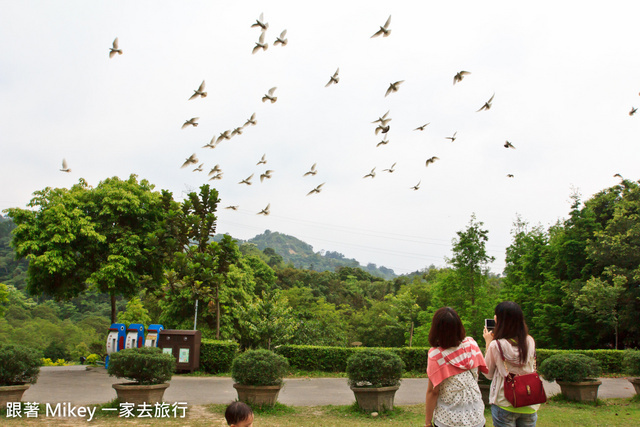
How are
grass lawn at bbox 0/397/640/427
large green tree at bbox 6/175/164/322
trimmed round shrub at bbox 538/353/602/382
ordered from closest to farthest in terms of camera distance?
grass lawn at bbox 0/397/640/427 < trimmed round shrub at bbox 538/353/602/382 < large green tree at bbox 6/175/164/322

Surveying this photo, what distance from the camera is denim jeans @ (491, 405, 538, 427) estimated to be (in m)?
4.02

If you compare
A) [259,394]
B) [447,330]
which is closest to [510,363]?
[447,330]

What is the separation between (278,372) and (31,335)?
149ft

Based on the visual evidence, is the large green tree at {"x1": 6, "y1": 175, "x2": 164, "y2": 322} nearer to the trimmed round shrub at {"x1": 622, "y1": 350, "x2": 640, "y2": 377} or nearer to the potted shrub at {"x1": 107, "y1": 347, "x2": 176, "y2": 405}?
the potted shrub at {"x1": 107, "y1": 347, "x2": 176, "y2": 405}

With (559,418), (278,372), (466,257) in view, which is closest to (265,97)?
(278,372)

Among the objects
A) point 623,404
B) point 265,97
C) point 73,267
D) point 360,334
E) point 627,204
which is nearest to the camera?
point 623,404

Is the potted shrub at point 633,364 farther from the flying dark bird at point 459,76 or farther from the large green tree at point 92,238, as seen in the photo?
the large green tree at point 92,238

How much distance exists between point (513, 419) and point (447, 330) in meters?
1.07

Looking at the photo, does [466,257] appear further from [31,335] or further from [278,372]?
[31,335]

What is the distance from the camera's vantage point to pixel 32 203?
20.7 meters

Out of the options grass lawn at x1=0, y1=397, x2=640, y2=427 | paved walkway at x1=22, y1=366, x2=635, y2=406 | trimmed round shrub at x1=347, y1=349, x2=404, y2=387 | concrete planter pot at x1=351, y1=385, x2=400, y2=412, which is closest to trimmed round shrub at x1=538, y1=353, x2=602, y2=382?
grass lawn at x1=0, y1=397, x2=640, y2=427

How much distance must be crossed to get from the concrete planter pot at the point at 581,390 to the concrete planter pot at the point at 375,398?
15.8 ft

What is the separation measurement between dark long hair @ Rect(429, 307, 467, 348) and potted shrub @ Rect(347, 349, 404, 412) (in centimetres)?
674

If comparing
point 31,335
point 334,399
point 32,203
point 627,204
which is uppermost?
point 627,204
